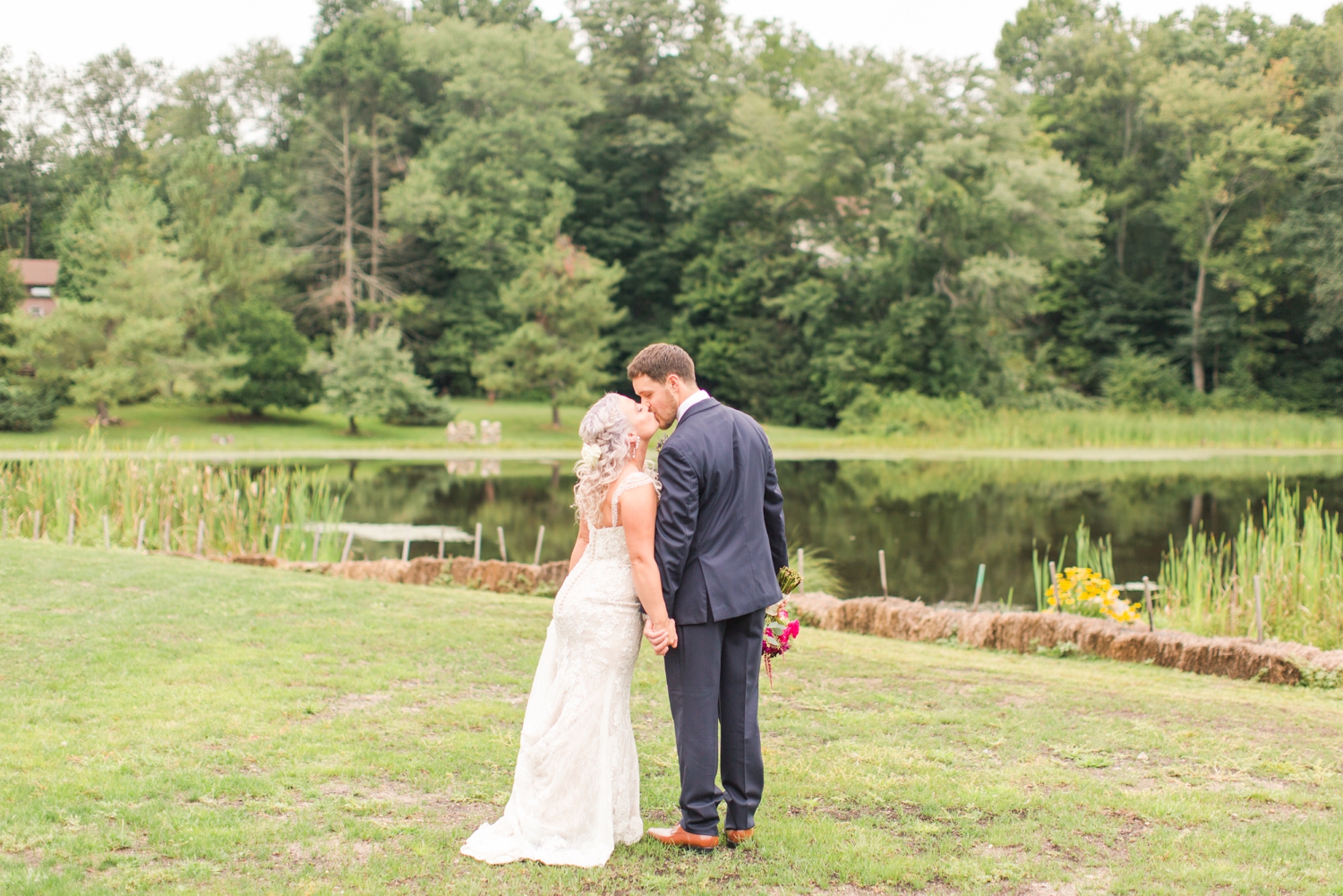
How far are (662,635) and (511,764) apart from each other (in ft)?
4.49

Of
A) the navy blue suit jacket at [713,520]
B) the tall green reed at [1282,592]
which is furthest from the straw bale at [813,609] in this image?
the navy blue suit jacket at [713,520]

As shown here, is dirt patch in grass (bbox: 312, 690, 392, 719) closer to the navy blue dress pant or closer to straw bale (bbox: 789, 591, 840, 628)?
the navy blue dress pant

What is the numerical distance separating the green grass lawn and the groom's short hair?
64.1 inches

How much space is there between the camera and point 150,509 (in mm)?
12055

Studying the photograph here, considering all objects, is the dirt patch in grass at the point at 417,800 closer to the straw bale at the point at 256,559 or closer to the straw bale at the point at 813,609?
the straw bale at the point at 813,609

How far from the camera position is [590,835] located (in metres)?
3.79

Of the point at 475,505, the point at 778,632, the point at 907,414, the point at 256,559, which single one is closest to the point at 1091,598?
the point at 778,632

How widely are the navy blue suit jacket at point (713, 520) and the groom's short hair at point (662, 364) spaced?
14cm

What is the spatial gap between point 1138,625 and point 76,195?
146 ft

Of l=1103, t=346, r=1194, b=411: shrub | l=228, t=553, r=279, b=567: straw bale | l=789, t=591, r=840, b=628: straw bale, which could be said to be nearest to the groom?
l=789, t=591, r=840, b=628: straw bale

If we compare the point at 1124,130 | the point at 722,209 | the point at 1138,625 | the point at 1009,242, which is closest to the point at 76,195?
the point at 722,209

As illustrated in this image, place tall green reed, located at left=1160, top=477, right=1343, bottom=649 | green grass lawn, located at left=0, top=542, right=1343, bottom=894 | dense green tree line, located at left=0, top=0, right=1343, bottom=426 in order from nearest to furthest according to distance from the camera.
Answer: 1. green grass lawn, located at left=0, top=542, right=1343, bottom=894
2. tall green reed, located at left=1160, top=477, right=1343, bottom=649
3. dense green tree line, located at left=0, top=0, right=1343, bottom=426

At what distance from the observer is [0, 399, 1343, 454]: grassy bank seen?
1196 inches

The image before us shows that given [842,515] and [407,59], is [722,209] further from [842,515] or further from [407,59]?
[842,515]
